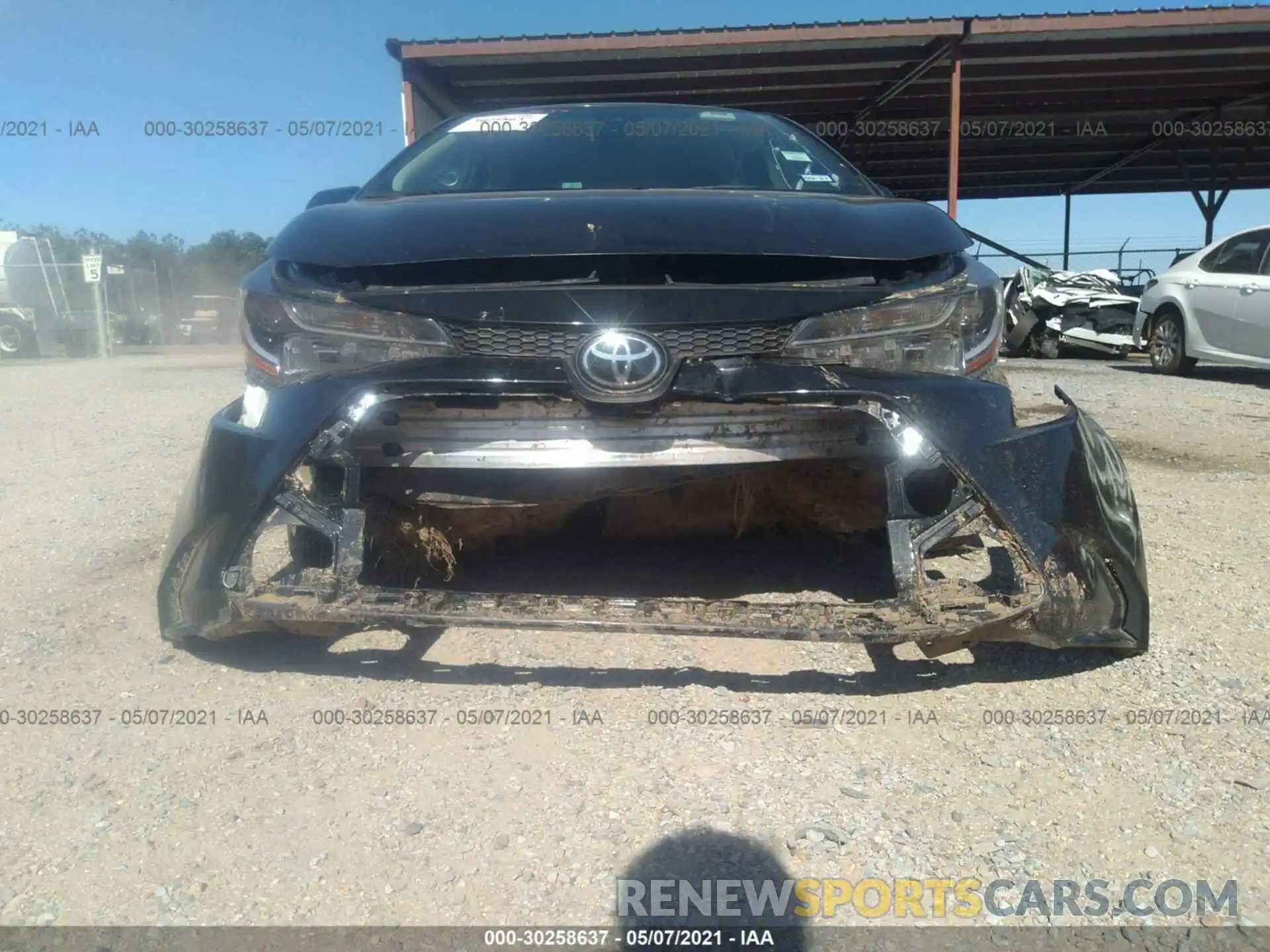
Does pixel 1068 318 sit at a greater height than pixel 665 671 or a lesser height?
greater

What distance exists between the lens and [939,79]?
11883 millimetres

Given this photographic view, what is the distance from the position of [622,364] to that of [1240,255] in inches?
345

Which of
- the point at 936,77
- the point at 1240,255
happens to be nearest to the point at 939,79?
the point at 936,77

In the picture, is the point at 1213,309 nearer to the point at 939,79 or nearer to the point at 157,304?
the point at 939,79

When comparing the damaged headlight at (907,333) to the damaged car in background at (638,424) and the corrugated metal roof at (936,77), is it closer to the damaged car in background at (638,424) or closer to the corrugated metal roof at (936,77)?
the damaged car in background at (638,424)

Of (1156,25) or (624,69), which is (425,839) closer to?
(624,69)

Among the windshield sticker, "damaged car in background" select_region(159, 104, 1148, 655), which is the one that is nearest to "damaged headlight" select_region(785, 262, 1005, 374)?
"damaged car in background" select_region(159, 104, 1148, 655)

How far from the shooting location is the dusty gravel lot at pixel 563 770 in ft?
5.47

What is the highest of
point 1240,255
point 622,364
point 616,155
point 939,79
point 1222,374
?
point 939,79

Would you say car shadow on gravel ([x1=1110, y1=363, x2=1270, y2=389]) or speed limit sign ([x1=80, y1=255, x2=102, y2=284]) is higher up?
speed limit sign ([x1=80, y1=255, x2=102, y2=284])

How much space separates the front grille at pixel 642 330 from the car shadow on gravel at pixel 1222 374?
8.19 m

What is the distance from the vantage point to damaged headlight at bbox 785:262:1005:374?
222 cm

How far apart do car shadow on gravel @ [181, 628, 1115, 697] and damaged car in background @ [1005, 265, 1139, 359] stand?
10088mm

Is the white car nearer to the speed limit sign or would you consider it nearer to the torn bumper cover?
the torn bumper cover
